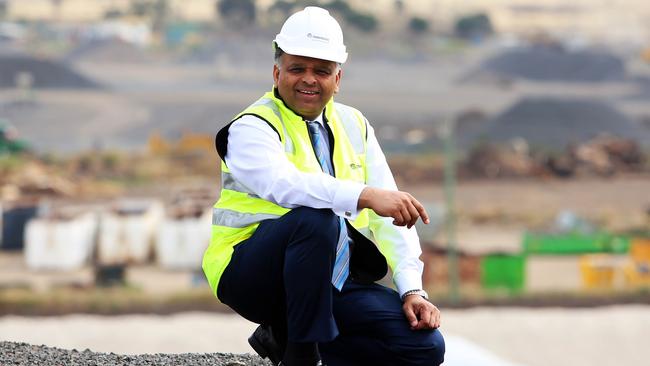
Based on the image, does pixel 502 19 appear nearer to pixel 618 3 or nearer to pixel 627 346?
pixel 618 3

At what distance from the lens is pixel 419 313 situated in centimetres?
402

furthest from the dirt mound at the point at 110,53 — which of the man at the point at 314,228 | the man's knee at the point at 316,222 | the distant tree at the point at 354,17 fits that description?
the man's knee at the point at 316,222

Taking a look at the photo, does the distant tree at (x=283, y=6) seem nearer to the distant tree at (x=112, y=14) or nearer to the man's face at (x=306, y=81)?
the distant tree at (x=112, y=14)

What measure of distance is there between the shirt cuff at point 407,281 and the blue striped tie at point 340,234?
16 cm

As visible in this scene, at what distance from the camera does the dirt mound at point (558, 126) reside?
23.3 metres

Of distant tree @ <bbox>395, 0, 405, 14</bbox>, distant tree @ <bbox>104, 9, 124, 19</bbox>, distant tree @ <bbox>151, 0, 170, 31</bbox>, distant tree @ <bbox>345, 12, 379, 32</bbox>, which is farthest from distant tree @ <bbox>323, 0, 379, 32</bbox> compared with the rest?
distant tree @ <bbox>104, 9, 124, 19</bbox>

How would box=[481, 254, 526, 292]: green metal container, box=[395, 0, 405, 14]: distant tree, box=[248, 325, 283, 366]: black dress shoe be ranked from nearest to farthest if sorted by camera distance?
box=[248, 325, 283, 366]: black dress shoe < box=[481, 254, 526, 292]: green metal container < box=[395, 0, 405, 14]: distant tree

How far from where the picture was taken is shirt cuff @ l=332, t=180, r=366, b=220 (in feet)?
→ 12.1

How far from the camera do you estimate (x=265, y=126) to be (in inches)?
152

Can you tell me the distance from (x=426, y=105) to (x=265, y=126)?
1937 centimetres

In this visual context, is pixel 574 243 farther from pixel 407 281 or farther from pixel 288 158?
pixel 288 158

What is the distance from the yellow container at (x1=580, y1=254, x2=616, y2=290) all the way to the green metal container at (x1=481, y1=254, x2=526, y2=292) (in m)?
0.78

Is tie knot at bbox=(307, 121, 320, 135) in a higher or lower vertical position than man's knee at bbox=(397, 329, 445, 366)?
higher

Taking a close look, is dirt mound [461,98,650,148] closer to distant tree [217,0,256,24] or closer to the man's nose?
distant tree [217,0,256,24]
